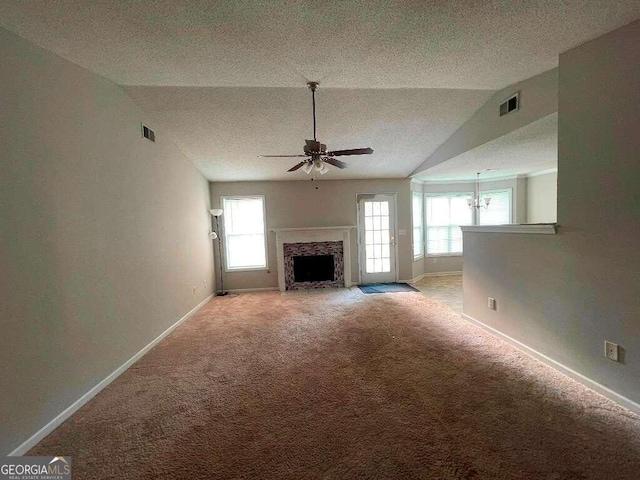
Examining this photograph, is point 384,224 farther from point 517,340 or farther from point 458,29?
point 458,29

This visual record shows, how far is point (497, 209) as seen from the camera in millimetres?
6438

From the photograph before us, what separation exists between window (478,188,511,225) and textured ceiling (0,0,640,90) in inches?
174

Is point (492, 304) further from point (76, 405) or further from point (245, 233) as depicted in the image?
point (245, 233)

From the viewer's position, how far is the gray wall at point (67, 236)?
5.42 feet

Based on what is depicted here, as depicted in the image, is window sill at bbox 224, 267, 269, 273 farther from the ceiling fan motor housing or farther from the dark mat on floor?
the ceiling fan motor housing

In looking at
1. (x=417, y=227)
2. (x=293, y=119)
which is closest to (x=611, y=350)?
(x=293, y=119)

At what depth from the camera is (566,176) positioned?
2.19 m

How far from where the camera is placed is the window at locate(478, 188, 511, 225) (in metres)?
6.31

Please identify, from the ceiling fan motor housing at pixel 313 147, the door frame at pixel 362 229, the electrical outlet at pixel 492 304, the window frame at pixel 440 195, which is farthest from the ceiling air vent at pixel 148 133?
the window frame at pixel 440 195

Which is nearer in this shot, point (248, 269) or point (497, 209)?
point (248, 269)

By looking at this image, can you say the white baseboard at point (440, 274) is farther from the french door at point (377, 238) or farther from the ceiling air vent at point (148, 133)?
the ceiling air vent at point (148, 133)

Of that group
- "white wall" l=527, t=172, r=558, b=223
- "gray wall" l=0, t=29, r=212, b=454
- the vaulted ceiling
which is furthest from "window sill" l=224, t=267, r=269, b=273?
"white wall" l=527, t=172, r=558, b=223

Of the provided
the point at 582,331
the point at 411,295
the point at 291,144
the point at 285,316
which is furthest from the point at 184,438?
the point at 411,295

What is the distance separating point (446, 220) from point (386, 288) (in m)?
2.59
